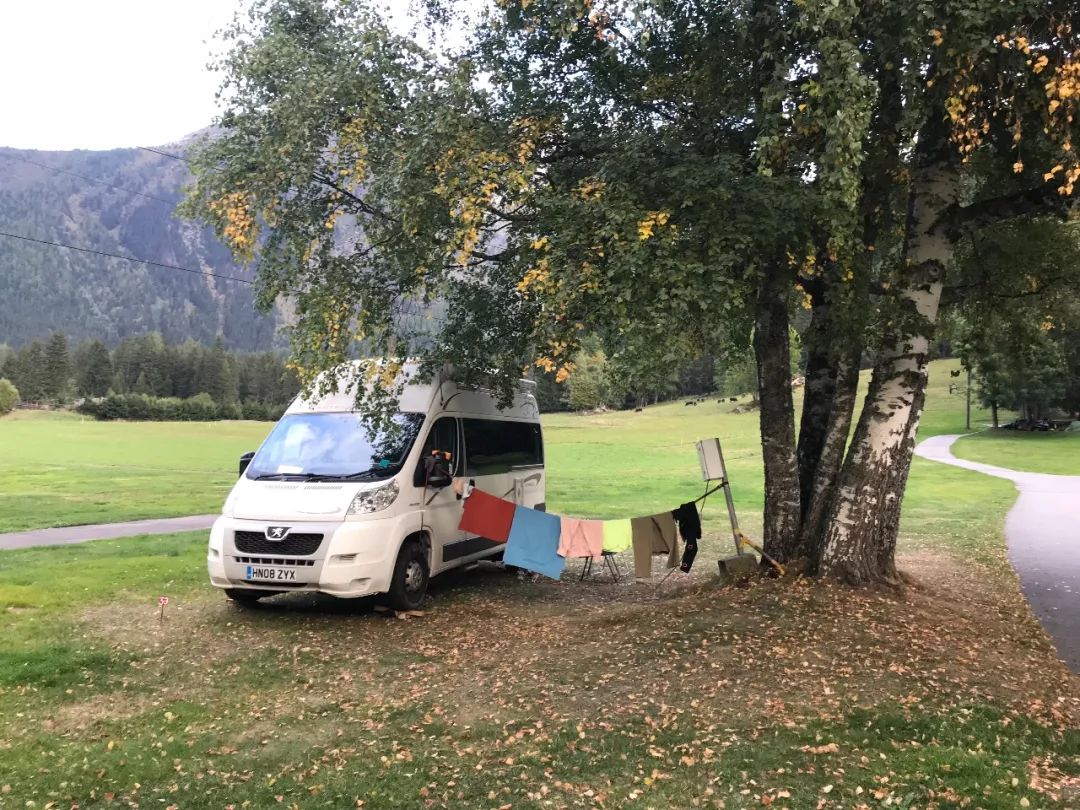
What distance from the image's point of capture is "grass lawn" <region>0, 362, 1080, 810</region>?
4.49m

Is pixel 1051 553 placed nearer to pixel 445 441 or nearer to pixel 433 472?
pixel 445 441

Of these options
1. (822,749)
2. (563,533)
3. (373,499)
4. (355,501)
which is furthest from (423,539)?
(822,749)

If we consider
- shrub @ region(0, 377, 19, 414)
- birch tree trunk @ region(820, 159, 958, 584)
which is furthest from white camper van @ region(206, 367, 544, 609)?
shrub @ region(0, 377, 19, 414)

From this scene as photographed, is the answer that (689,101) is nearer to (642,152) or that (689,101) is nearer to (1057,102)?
(642,152)

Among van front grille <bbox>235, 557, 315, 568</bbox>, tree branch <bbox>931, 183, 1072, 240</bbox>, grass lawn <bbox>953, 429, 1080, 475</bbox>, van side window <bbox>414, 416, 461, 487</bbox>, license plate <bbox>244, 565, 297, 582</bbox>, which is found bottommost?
grass lawn <bbox>953, 429, 1080, 475</bbox>

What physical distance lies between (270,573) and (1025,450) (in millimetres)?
56916

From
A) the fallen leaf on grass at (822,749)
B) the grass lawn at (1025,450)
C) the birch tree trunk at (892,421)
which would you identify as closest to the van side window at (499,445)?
the birch tree trunk at (892,421)

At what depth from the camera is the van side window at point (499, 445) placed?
11.0 metres

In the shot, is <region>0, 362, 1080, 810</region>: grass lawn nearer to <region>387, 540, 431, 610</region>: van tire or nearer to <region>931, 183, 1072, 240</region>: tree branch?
<region>387, 540, 431, 610</region>: van tire

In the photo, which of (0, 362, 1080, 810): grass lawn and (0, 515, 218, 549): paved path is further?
(0, 515, 218, 549): paved path

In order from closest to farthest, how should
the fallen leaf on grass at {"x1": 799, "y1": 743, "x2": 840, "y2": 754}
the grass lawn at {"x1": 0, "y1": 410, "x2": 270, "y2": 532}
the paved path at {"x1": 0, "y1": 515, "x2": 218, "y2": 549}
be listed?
the fallen leaf on grass at {"x1": 799, "y1": 743, "x2": 840, "y2": 754}, the paved path at {"x1": 0, "y1": 515, "x2": 218, "y2": 549}, the grass lawn at {"x1": 0, "y1": 410, "x2": 270, "y2": 532}

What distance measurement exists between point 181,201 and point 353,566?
4.40 m

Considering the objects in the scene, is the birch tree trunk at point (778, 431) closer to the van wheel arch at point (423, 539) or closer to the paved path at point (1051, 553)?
the paved path at point (1051, 553)

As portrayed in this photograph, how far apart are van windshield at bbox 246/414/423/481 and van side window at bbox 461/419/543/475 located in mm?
1324
